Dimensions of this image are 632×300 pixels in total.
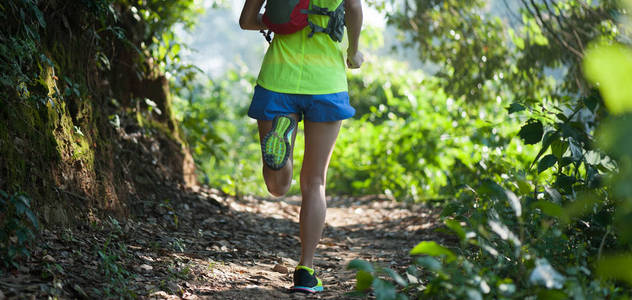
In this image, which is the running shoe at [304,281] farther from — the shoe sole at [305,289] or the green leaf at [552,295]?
the green leaf at [552,295]

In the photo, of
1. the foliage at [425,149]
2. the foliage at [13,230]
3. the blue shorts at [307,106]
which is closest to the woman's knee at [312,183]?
the blue shorts at [307,106]

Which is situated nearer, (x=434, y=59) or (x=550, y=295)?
(x=550, y=295)

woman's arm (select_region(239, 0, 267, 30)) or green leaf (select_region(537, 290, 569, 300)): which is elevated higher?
woman's arm (select_region(239, 0, 267, 30))

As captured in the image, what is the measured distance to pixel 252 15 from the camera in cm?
290

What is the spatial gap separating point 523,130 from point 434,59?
11.8ft

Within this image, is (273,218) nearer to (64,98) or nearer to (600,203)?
(64,98)

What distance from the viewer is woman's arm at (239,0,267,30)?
2.90 m

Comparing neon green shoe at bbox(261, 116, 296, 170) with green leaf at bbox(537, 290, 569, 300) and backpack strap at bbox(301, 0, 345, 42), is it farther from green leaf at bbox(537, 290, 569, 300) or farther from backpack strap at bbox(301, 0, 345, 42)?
green leaf at bbox(537, 290, 569, 300)

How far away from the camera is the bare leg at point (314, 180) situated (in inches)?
109

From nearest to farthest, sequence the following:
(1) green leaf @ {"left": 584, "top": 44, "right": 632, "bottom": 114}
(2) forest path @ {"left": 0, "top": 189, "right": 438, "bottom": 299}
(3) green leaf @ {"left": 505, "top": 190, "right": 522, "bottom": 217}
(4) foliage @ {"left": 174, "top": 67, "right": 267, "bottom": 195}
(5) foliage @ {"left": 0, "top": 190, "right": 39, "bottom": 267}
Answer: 1. (1) green leaf @ {"left": 584, "top": 44, "right": 632, "bottom": 114}
2. (3) green leaf @ {"left": 505, "top": 190, "right": 522, "bottom": 217}
3. (5) foliage @ {"left": 0, "top": 190, "right": 39, "bottom": 267}
4. (2) forest path @ {"left": 0, "top": 189, "right": 438, "bottom": 299}
5. (4) foliage @ {"left": 174, "top": 67, "right": 267, "bottom": 195}

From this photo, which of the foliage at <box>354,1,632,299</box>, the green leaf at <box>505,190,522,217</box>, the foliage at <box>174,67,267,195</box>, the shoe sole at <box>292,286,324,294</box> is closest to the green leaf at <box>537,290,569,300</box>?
the foliage at <box>354,1,632,299</box>

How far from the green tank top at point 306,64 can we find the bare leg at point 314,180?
184 millimetres

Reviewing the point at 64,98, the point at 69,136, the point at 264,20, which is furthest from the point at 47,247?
the point at 264,20

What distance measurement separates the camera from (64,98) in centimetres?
308
